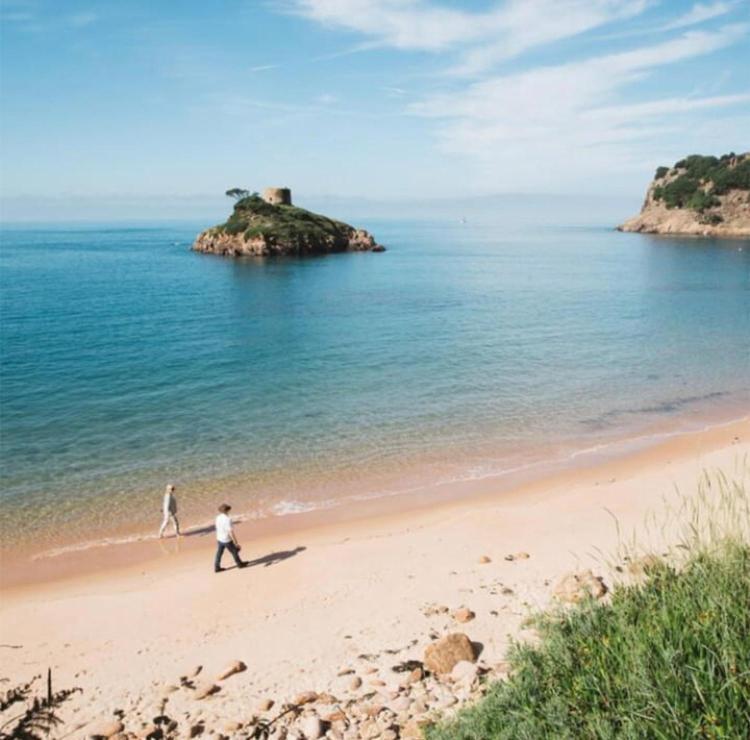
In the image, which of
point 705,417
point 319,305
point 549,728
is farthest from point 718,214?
point 549,728

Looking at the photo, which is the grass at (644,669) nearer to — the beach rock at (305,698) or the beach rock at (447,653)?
the beach rock at (447,653)

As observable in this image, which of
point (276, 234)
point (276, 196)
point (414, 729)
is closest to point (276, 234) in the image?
point (276, 234)

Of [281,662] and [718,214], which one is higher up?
[718,214]

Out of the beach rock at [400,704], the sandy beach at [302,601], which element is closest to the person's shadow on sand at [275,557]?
the sandy beach at [302,601]

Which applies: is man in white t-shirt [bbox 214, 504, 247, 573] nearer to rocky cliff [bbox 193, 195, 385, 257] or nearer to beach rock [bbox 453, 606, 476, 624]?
beach rock [bbox 453, 606, 476, 624]

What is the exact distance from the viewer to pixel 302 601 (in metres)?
12.3

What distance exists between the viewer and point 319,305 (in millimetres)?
57000

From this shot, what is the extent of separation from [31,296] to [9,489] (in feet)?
157

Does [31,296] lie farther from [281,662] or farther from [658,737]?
[658,737]

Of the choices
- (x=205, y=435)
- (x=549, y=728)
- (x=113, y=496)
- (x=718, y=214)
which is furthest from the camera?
(x=718, y=214)

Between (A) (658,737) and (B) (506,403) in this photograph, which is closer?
(A) (658,737)

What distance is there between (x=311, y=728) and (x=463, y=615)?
366 cm

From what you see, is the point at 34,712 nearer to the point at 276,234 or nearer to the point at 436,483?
the point at 436,483

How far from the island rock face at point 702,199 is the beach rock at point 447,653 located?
552ft
